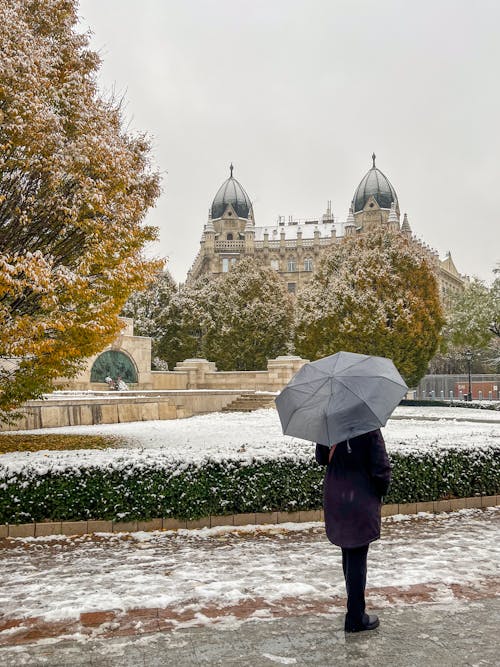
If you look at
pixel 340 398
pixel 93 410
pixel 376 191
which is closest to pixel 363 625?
pixel 340 398

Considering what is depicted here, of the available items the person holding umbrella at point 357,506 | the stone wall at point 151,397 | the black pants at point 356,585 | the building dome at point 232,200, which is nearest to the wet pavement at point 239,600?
the black pants at point 356,585

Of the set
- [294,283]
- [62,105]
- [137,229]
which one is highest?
[294,283]

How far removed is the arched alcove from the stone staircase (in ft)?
13.8

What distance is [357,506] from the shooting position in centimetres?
460

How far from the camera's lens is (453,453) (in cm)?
962

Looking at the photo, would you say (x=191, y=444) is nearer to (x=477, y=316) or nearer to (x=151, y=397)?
(x=151, y=397)

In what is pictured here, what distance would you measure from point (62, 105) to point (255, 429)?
886cm

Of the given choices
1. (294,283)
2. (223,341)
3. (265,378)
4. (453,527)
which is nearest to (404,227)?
(294,283)

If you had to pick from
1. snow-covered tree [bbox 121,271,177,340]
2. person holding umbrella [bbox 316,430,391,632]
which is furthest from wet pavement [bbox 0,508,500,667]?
snow-covered tree [bbox 121,271,177,340]

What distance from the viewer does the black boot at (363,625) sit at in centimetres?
462

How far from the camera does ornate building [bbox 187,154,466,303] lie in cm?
10925

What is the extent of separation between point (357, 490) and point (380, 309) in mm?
32380

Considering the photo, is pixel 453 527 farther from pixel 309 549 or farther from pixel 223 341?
pixel 223 341

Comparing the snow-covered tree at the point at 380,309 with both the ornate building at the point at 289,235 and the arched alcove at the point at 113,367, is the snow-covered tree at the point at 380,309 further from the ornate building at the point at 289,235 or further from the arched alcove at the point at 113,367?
the ornate building at the point at 289,235
